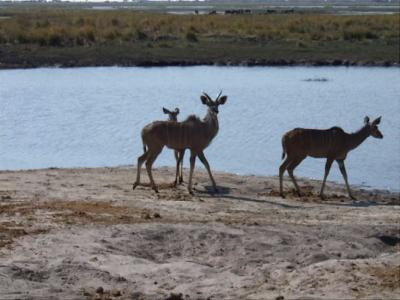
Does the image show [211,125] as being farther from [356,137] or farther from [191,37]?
[191,37]

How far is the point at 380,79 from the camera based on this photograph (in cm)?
3850

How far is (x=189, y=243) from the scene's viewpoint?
40.0 feet

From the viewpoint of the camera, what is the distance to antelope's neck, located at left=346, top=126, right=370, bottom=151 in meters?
17.7

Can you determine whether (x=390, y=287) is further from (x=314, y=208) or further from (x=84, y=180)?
(x=84, y=180)

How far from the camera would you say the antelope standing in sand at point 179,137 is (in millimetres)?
16922

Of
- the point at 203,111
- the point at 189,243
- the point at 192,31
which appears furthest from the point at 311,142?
the point at 192,31

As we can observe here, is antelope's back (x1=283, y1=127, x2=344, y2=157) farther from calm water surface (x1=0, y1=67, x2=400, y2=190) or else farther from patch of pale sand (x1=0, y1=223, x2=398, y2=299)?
patch of pale sand (x1=0, y1=223, x2=398, y2=299)

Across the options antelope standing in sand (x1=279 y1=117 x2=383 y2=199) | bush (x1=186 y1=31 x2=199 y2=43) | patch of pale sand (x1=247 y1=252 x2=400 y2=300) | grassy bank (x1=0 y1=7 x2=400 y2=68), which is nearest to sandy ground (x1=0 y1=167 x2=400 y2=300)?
patch of pale sand (x1=247 y1=252 x2=400 y2=300)

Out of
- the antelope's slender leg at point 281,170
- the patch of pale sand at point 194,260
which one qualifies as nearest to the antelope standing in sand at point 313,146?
the antelope's slender leg at point 281,170

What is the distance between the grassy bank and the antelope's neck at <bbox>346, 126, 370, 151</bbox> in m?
26.2

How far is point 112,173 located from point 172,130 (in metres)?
2.18

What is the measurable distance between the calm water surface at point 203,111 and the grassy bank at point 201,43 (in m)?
1.87

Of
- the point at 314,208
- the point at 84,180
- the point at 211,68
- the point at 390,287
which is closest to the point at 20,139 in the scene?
the point at 84,180

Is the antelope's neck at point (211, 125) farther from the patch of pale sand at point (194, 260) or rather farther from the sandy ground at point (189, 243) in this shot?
the patch of pale sand at point (194, 260)
